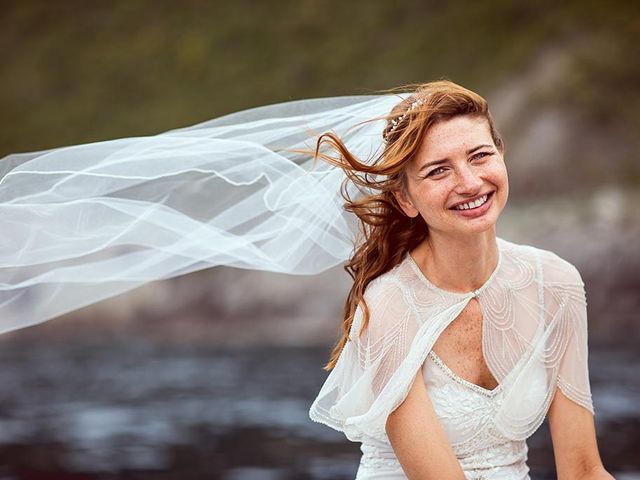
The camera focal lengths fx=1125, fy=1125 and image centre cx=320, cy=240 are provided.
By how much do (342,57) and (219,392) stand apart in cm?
1494

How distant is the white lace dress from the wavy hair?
0.07 meters

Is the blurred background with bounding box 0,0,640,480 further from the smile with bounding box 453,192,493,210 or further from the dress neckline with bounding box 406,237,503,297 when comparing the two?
the smile with bounding box 453,192,493,210

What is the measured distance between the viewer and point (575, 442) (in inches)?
115

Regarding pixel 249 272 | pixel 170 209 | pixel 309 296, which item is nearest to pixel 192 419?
pixel 170 209

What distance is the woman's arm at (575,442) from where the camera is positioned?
290 centimetres

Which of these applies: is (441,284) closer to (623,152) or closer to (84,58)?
(623,152)

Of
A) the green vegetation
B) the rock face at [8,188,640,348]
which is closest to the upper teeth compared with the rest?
the rock face at [8,188,640,348]

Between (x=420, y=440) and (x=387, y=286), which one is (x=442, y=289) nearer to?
(x=387, y=286)

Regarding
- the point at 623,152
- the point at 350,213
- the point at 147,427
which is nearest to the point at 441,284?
the point at 350,213

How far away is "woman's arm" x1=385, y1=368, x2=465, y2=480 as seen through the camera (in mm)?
2768

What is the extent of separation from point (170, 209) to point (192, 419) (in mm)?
6671

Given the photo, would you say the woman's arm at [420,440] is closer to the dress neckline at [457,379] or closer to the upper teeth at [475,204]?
the dress neckline at [457,379]

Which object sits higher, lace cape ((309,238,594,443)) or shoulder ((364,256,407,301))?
shoulder ((364,256,407,301))

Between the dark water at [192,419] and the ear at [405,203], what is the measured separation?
4490 millimetres
